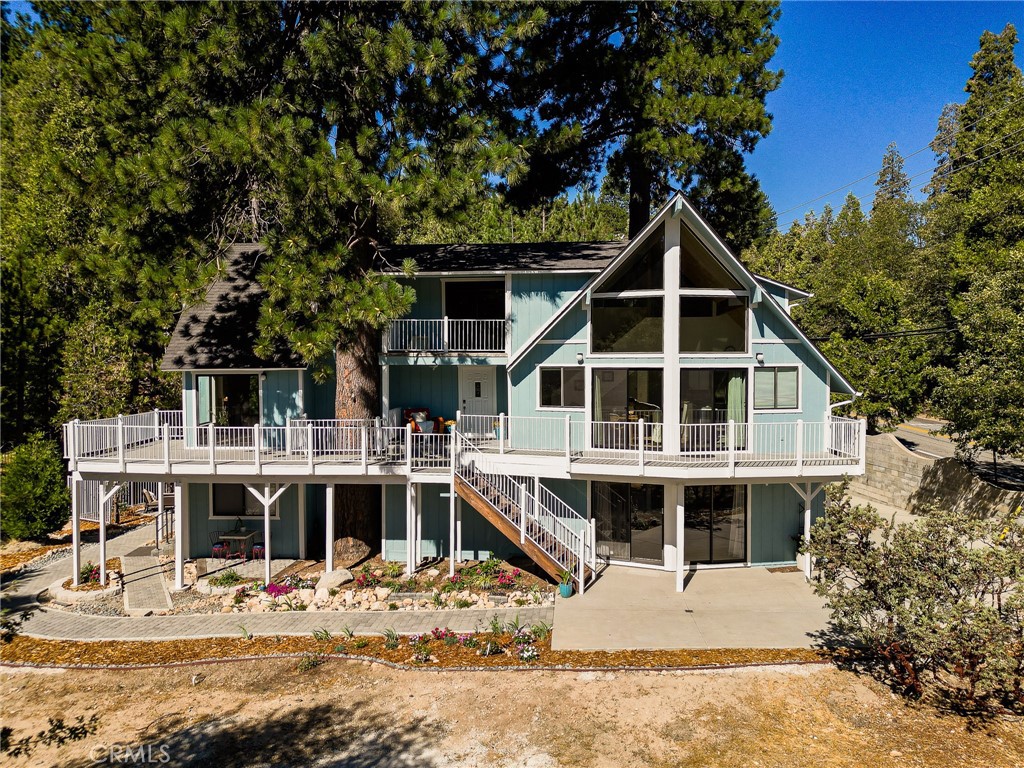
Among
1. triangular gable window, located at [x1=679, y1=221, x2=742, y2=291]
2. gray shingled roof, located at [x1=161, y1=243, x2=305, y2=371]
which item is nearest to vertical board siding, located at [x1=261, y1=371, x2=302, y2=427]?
gray shingled roof, located at [x1=161, y1=243, x2=305, y2=371]

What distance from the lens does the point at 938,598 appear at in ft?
29.0

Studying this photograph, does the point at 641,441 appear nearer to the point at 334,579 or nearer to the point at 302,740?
the point at 334,579

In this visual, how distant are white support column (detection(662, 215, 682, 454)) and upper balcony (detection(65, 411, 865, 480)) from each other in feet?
0.51

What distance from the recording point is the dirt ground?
806 cm

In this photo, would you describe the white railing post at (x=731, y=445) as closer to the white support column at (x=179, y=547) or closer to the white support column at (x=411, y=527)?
the white support column at (x=411, y=527)

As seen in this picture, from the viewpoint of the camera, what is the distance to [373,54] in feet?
43.8

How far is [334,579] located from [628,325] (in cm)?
985

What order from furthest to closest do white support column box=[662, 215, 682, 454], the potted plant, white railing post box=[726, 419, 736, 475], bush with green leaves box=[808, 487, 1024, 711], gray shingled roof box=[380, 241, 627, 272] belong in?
gray shingled roof box=[380, 241, 627, 272] → white support column box=[662, 215, 682, 454] → the potted plant → white railing post box=[726, 419, 736, 475] → bush with green leaves box=[808, 487, 1024, 711]

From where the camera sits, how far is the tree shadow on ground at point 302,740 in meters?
8.05

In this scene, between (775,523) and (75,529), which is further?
(775,523)

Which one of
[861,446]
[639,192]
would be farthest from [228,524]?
[639,192]

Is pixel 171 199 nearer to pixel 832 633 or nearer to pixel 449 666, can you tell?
pixel 449 666

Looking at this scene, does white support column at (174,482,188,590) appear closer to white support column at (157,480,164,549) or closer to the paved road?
white support column at (157,480,164,549)

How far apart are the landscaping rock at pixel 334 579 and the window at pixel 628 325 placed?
8686mm
